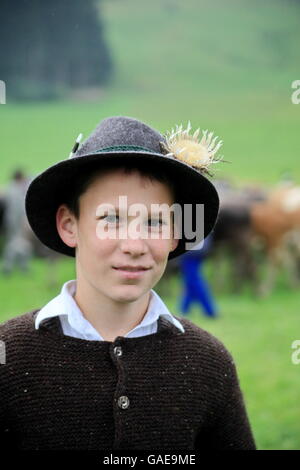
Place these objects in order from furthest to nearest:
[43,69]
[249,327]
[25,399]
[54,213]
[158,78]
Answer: [158,78]
[43,69]
[249,327]
[54,213]
[25,399]

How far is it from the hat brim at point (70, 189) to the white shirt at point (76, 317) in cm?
20

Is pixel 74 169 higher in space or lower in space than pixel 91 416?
higher

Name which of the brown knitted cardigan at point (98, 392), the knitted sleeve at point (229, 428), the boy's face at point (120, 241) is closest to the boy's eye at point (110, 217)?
the boy's face at point (120, 241)

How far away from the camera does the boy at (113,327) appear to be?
6.25 feet

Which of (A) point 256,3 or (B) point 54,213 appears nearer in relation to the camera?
(B) point 54,213

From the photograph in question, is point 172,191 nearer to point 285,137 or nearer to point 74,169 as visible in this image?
point 74,169

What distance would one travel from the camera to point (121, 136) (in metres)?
1.94

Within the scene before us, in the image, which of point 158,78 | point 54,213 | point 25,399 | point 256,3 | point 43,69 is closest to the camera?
point 25,399

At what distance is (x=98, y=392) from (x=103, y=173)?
0.60 m

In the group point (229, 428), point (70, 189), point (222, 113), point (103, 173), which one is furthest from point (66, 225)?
point (222, 113)

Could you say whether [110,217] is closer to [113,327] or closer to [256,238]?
[113,327]

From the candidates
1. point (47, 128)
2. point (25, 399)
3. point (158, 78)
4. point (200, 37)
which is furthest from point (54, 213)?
point (200, 37)

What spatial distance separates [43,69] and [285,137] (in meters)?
13.0

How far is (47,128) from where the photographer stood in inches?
1242
